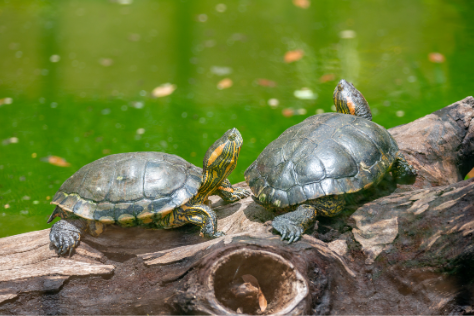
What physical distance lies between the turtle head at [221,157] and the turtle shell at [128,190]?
0.09 meters

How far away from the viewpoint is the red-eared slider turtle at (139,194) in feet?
8.07

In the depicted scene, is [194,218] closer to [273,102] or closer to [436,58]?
[273,102]

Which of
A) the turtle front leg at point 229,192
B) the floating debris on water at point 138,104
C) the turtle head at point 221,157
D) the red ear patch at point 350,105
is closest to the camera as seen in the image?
the turtle head at point 221,157

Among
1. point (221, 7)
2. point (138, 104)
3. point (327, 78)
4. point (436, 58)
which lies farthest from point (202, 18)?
point (436, 58)

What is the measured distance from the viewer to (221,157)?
8.30 feet

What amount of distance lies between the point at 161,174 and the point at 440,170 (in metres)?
2.11

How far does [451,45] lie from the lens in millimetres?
5715

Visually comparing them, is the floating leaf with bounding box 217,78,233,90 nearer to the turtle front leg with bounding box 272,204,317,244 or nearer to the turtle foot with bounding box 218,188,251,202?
the turtle foot with bounding box 218,188,251,202

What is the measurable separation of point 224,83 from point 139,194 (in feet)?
10.2

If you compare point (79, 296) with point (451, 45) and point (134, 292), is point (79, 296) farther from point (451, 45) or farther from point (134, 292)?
point (451, 45)

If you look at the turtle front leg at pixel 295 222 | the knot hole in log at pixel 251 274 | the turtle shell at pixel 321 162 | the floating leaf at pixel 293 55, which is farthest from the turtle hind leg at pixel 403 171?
the floating leaf at pixel 293 55

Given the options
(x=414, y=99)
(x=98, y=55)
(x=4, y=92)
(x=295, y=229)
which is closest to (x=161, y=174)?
(x=295, y=229)

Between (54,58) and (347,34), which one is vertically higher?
(347,34)

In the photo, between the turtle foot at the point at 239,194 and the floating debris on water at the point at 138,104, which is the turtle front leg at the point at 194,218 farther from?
the floating debris on water at the point at 138,104
